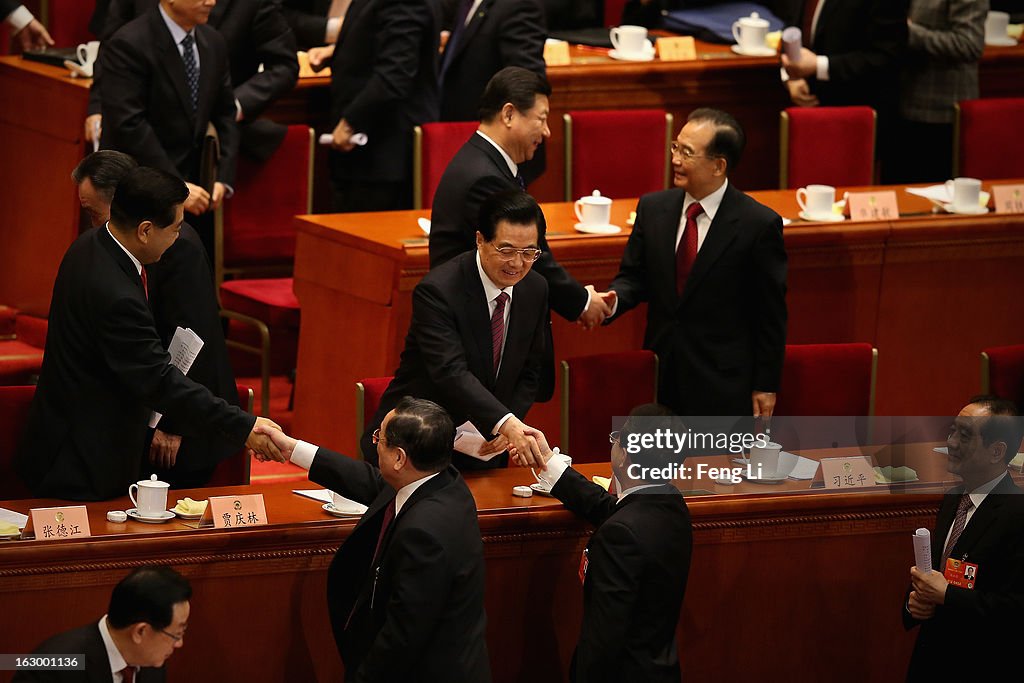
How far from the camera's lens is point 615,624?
3551 millimetres

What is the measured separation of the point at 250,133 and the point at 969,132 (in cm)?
296

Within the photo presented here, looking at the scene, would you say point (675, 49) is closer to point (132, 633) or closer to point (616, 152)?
point (616, 152)

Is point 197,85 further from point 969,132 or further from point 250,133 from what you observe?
point 969,132

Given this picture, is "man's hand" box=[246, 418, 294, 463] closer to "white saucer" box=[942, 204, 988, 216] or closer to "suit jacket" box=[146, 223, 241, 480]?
"suit jacket" box=[146, 223, 241, 480]

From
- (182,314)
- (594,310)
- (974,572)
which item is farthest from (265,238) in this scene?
(974,572)

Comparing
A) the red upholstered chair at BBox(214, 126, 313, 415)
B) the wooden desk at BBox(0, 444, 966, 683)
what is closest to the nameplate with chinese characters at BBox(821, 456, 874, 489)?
the wooden desk at BBox(0, 444, 966, 683)

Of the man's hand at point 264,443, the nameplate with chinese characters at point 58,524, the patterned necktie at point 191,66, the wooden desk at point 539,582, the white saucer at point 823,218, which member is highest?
the patterned necktie at point 191,66

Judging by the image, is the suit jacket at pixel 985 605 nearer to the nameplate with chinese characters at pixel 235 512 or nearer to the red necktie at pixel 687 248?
the red necktie at pixel 687 248

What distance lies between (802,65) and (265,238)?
232 cm

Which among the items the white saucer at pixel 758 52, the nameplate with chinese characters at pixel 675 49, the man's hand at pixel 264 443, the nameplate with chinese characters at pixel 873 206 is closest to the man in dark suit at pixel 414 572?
the man's hand at pixel 264 443

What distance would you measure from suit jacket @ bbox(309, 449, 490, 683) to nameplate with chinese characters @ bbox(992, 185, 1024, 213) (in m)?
3.11

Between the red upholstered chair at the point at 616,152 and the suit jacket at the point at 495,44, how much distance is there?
1.30ft

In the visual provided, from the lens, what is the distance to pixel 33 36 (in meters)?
6.27

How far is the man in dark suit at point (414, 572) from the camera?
3.32m
